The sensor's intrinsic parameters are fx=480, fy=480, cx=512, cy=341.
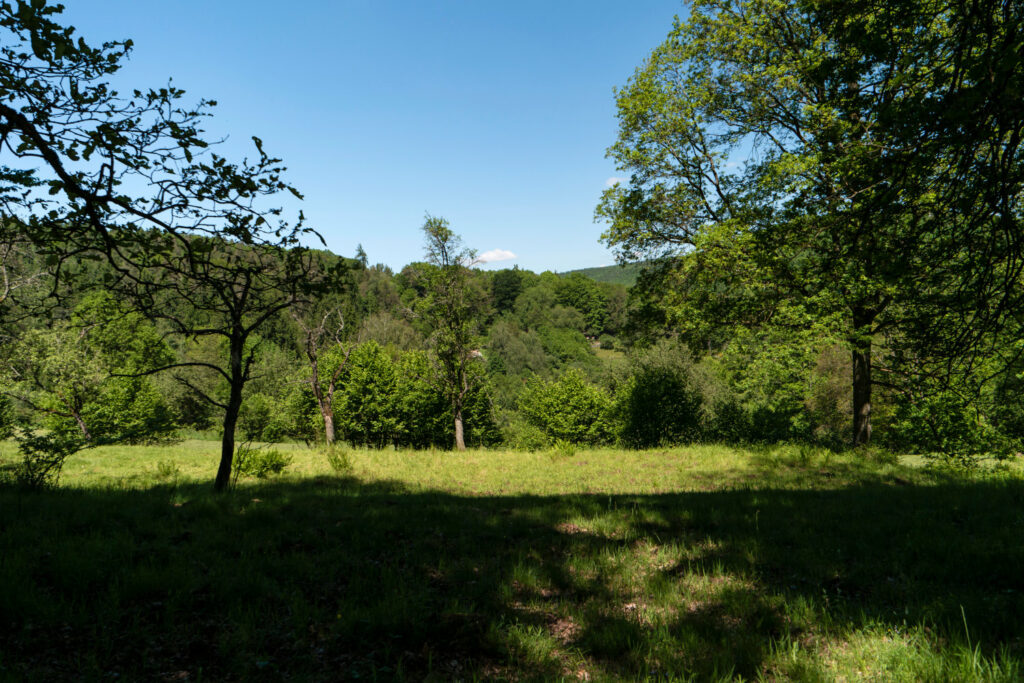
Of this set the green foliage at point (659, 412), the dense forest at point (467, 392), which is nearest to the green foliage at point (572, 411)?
the dense forest at point (467, 392)

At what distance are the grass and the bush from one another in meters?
6.11

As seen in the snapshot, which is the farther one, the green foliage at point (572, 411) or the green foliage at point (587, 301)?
the green foliage at point (587, 301)

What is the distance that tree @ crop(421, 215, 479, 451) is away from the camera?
27.6m

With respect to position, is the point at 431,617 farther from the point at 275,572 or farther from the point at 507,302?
the point at 507,302

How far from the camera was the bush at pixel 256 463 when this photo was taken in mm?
13570

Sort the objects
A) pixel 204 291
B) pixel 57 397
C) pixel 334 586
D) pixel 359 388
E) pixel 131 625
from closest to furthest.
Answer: pixel 131 625
pixel 334 586
pixel 204 291
pixel 57 397
pixel 359 388

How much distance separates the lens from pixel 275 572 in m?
4.64

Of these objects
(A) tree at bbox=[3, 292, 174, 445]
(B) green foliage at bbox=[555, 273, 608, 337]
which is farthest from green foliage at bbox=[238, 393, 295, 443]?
(B) green foliage at bbox=[555, 273, 608, 337]

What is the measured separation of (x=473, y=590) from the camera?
430 centimetres

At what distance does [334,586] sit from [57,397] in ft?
105

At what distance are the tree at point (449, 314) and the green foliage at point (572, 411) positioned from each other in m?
12.8

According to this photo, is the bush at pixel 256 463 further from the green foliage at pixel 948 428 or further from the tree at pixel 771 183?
the green foliage at pixel 948 428

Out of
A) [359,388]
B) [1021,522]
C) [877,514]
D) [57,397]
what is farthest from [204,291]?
[359,388]

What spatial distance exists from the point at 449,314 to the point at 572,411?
18.1 m
